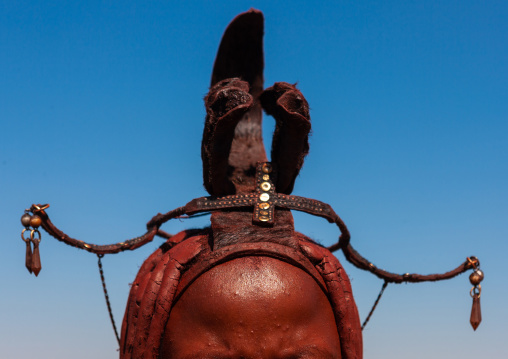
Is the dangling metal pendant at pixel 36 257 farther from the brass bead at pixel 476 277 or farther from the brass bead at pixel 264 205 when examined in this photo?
the brass bead at pixel 476 277

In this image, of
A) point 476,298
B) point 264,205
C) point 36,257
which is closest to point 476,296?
point 476,298

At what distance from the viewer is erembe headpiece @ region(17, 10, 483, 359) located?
152 inches

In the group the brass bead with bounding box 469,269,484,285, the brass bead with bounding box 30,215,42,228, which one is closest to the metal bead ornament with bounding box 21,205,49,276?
the brass bead with bounding box 30,215,42,228

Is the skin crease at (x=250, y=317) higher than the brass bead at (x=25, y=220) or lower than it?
lower

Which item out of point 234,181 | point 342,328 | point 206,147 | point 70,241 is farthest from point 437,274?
point 70,241

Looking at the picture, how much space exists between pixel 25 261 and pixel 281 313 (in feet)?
5.43

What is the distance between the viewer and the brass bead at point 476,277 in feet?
15.6

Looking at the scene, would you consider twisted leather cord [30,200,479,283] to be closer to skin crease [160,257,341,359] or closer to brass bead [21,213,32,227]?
brass bead [21,213,32,227]

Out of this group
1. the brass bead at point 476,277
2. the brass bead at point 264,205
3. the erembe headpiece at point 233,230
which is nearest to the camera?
the erembe headpiece at point 233,230

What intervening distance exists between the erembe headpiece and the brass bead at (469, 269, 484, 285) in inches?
39.4

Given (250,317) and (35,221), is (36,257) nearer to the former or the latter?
(35,221)

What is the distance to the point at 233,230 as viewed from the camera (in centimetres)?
399

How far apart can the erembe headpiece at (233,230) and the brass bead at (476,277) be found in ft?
3.29

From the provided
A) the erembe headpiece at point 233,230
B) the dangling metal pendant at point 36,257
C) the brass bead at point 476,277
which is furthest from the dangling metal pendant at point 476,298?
the dangling metal pendant at point 36,257
